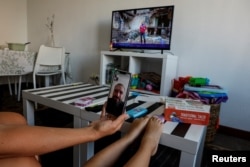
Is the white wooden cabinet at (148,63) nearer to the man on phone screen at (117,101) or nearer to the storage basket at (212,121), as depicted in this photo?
the storage basket at (212,121)

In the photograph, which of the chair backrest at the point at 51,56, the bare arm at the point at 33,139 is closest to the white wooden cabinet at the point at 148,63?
the chair backrest at the point at 51,56

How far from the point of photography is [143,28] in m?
1.67

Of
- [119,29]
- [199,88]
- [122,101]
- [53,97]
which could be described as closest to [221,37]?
[199,88]

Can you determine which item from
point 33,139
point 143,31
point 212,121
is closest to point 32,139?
point 33,139

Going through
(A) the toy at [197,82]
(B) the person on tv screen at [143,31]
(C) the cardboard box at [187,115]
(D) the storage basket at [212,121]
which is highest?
(B) the person on tv screen at [143,31]

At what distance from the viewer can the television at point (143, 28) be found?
157 centimetres

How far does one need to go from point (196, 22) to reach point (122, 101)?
1.24 meters

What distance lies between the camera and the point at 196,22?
162 centimetres

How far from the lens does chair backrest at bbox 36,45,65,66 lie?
2102mm

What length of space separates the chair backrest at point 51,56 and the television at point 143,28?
0.72m

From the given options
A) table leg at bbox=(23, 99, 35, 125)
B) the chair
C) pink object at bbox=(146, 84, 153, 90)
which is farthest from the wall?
pink object at bbox=(146, 84, 153, 90)

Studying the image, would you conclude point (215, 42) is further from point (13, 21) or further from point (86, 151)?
point (13, 21)

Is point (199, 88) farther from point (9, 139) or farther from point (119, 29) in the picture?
point (9, 139)

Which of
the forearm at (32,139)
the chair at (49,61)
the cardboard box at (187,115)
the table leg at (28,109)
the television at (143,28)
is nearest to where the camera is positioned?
the forearm at (32,139)
